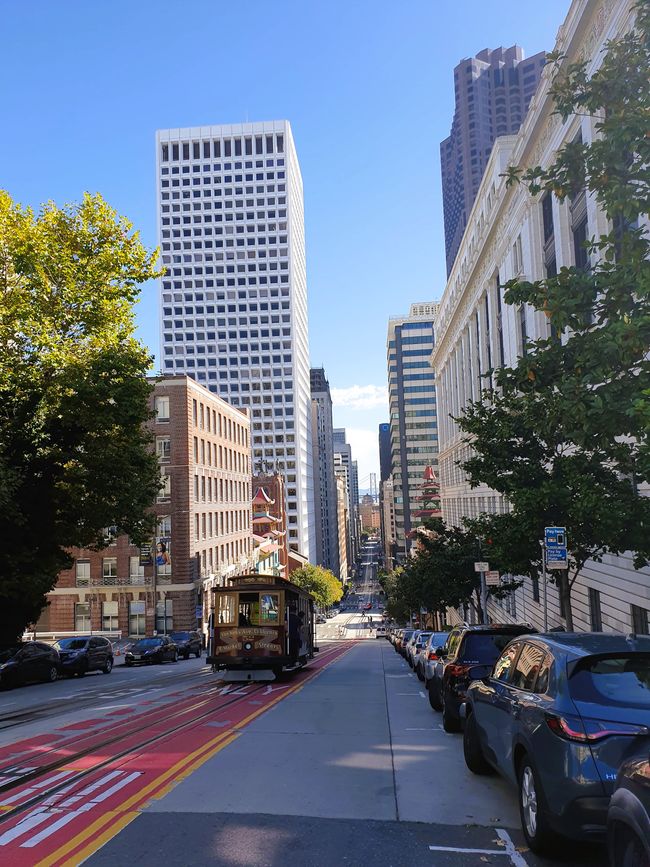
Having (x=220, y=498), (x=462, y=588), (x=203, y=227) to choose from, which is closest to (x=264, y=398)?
(x=203, y=227)

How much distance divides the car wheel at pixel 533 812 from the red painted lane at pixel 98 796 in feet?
11.0

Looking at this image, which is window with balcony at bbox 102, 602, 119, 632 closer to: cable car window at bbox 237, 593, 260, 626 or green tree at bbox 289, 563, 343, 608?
cable car window at bbox 237, 593, 260, 626

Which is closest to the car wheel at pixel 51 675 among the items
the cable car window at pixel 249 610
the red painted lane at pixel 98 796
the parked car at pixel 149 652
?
the cable car window at pixel 249 610

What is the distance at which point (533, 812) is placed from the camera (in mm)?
5656

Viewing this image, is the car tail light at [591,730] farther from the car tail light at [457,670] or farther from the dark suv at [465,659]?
the car tail light at [457,670]

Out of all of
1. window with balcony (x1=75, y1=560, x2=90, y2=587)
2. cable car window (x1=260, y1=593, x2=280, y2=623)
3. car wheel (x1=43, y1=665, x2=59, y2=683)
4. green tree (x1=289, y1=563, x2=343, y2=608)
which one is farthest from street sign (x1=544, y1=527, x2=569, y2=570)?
green tree (x1=289, y1=563, x2=343, y2=608)

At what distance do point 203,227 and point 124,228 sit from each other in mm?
120417

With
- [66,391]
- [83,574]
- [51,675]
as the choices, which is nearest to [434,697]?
[66,391]

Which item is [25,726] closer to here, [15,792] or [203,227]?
[15,792]

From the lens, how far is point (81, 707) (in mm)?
15492

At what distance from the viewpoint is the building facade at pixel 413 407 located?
143750 mm

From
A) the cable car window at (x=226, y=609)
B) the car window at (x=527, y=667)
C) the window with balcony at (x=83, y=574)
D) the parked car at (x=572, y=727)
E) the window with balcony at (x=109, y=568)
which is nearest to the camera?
the parked car at (x=572, y=727)

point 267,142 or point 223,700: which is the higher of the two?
point 267,142

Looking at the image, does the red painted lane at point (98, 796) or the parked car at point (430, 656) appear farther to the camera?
the parked car at point (430, 656)
